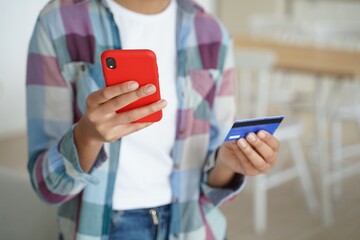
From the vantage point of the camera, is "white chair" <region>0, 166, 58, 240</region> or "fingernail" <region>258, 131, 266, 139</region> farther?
"white chair" <region>0, 166, 58, 240</region>

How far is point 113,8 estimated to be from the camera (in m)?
0.79

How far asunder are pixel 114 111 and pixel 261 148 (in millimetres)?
215

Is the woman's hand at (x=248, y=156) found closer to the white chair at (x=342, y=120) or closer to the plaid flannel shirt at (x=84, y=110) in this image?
the plaid flannel shirt at (x=84, y=110)

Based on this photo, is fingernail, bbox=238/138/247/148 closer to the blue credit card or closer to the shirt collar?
the blue credit card

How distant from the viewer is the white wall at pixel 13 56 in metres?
2.94

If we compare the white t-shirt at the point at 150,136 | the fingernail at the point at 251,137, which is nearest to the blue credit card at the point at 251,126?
the fingernail at the point at 251,137

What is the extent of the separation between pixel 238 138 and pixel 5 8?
102 inches

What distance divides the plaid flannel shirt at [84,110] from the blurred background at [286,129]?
176mm

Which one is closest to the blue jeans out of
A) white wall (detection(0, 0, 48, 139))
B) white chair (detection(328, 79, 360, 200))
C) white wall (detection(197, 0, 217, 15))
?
white chair (detection(328, 79, 360, 200))

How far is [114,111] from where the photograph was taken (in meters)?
0.57

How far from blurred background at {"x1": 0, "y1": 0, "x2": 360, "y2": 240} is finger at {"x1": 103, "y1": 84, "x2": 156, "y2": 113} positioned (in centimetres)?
Result: 43

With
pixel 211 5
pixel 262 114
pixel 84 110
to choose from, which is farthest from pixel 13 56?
pixel 84 110

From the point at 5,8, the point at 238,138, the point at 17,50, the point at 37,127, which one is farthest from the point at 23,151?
the point at 238,138

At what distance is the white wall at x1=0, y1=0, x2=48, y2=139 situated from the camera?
9.64ft
